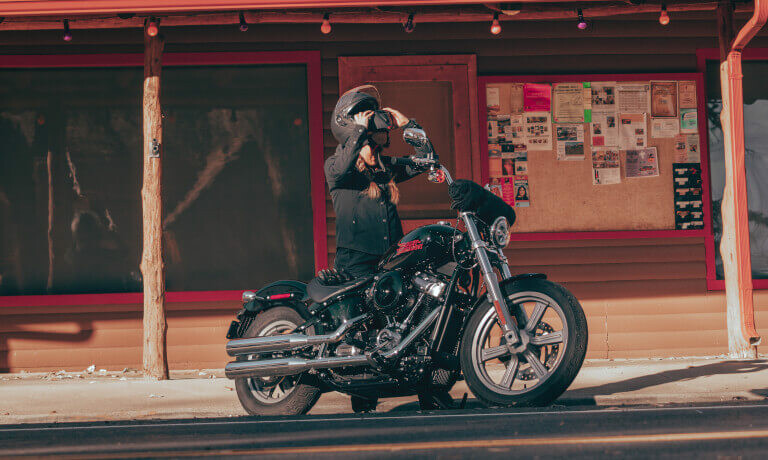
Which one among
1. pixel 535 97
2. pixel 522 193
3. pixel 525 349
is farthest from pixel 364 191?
pixel 535 97

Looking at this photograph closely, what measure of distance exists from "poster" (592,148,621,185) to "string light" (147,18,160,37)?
15.1 feet

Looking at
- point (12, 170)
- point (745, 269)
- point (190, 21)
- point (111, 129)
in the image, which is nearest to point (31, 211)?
point (12, 170)

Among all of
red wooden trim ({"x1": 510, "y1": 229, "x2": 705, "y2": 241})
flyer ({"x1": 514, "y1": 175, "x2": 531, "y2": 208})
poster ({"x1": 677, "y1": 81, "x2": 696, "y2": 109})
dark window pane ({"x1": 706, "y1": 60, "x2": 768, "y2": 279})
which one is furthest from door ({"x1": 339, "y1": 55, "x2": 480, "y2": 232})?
dark window pane ({"x1": 706, "y1": 60, "x2": 768, "y2": 279})

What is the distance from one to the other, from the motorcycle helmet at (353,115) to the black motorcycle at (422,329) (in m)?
0.41

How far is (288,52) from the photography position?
915 cm

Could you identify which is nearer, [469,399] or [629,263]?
[469,399]

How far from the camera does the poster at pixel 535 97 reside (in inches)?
365

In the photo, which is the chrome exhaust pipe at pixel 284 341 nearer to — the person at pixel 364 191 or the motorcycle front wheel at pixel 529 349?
the person at pixel 364 191

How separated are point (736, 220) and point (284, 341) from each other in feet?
16.1

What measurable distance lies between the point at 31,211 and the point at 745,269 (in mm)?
7082

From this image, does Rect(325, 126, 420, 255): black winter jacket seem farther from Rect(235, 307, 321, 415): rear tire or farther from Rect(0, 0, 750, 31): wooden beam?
Rect(0, 0, 750, 31): wooden beam

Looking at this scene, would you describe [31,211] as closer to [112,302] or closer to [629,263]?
[112,302]

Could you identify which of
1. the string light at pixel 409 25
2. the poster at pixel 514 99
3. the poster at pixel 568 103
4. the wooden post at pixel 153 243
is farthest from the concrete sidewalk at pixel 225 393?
the string light at pixel 409 25

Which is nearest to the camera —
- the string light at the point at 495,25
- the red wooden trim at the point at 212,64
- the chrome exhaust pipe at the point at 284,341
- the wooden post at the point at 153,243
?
the chrome exhaust pipe at the point at 284,341
